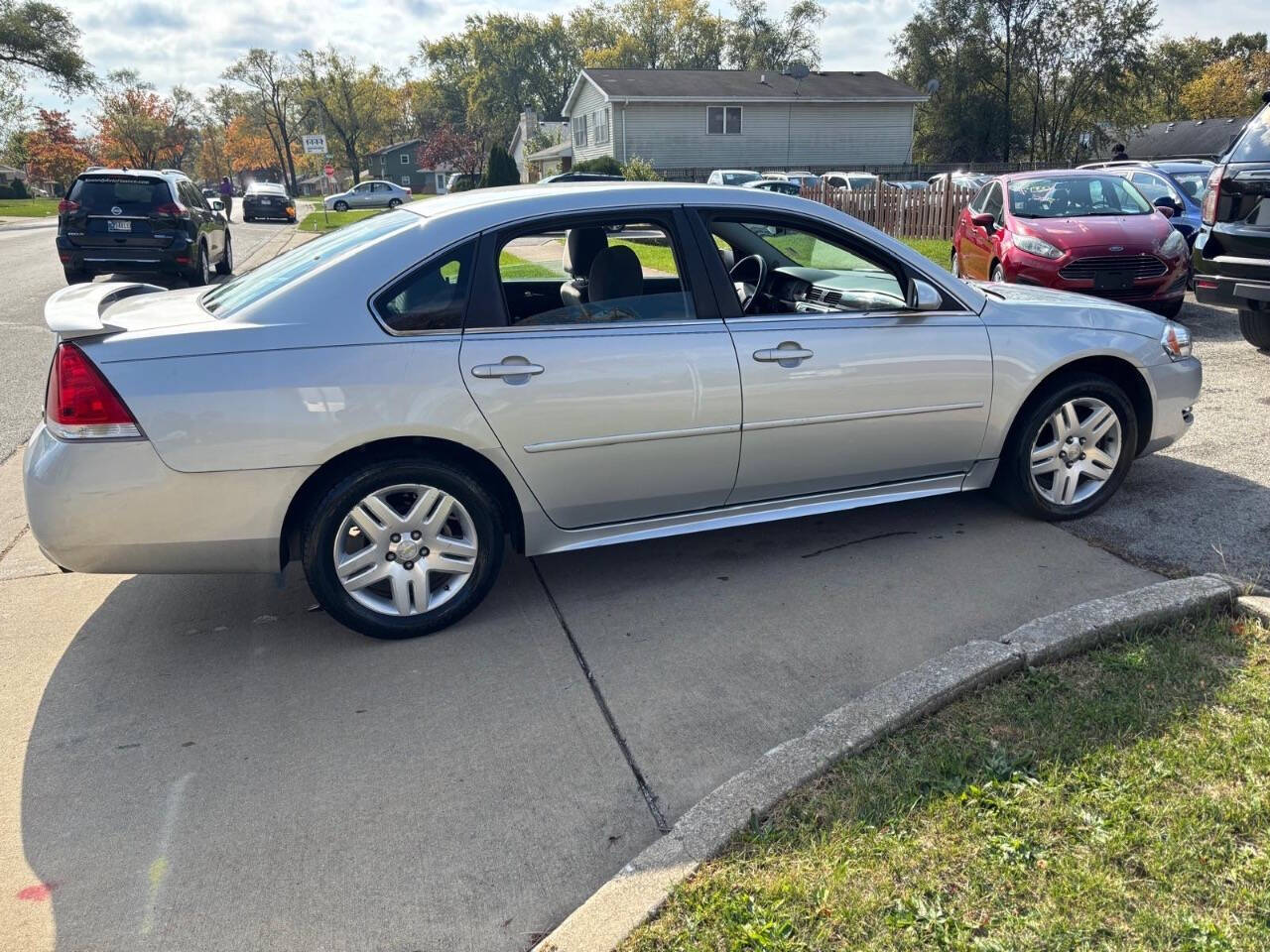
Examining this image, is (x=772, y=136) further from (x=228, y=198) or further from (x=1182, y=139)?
(x=228, y=198)

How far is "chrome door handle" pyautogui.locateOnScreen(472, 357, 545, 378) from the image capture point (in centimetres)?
360

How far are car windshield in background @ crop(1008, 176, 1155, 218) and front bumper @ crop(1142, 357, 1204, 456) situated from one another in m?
5.87

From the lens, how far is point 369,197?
48219mm

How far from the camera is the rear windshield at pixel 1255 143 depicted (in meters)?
7.20

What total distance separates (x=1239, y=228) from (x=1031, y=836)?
6548 mm

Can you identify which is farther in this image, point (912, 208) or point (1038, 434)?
point (912, 208)

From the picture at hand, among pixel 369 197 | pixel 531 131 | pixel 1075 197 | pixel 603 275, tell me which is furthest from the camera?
pixel 531 131

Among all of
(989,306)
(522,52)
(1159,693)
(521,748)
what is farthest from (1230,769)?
(522,52)

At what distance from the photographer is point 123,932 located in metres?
2.34

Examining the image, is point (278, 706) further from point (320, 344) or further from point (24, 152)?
point (24, 152)

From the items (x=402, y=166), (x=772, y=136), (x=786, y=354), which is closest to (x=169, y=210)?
(x=786, y=354)

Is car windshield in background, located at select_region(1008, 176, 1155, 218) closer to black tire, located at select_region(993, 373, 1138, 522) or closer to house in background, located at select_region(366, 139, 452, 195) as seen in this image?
black tire, located at select_region(993, 373, 1138, 522)

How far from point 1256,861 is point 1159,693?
2.52 ft

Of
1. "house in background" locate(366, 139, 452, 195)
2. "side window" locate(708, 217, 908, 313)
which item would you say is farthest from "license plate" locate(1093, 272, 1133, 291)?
"house in background" locate(366, 139, 452, 195)
